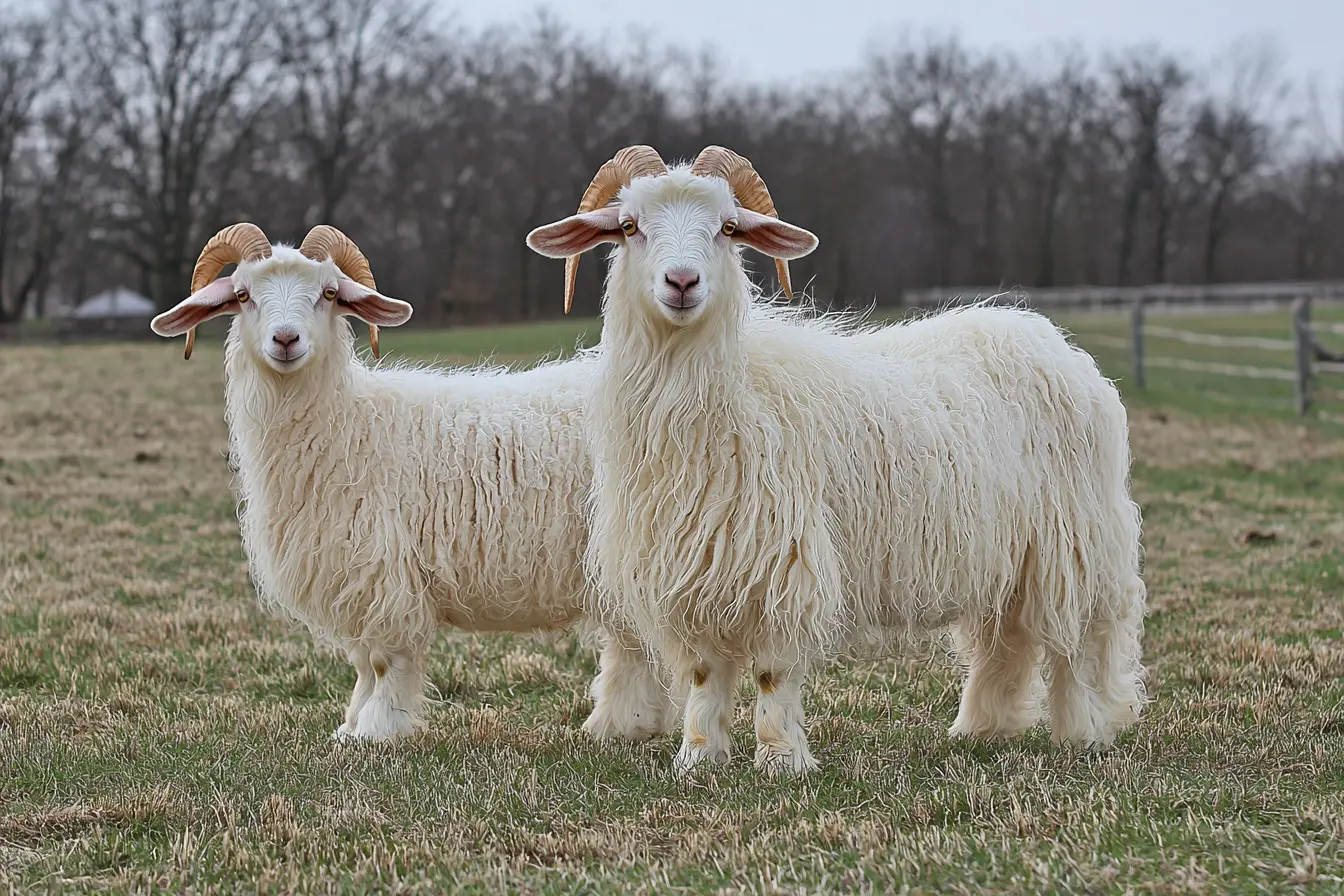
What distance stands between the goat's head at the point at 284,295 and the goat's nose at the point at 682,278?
1718 mm

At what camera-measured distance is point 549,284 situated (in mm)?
59406

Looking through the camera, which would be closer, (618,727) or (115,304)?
(618,727)

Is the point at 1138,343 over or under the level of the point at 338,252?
under

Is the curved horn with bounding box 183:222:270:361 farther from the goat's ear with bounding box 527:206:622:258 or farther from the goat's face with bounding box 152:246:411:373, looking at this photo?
the goat's ear with bounding box 527:206:622:258

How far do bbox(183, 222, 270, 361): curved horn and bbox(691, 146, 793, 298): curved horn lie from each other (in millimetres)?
2039

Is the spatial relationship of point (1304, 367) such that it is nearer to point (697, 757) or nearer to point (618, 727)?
point (618, 727)

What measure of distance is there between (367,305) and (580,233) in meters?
1.44

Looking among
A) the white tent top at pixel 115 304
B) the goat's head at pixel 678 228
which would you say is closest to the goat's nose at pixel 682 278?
the goat's head at pixel 678 228

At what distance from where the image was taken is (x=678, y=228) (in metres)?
4.86

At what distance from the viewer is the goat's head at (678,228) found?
477cm

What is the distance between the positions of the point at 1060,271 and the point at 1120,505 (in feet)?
199

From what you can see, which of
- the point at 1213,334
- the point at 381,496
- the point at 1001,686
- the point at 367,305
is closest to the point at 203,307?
the point at 367,305

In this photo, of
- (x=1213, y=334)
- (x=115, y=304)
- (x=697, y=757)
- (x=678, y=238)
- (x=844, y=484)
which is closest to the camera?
(x=678, y=238)

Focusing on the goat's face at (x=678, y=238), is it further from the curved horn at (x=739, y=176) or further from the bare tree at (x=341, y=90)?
the bare tree at (x=341, y=90)
